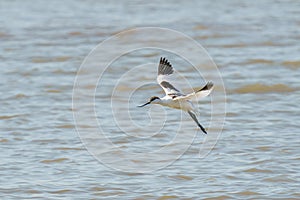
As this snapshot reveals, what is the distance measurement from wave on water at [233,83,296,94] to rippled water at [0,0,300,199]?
0.6 inches

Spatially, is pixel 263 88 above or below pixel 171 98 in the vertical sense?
above

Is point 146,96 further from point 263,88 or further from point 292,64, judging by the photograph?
point 292,64

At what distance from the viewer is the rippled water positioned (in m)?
8.65

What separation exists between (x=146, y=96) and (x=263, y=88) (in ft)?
5.31

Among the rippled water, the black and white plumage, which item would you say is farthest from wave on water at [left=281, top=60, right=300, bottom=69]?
the black and white plumage

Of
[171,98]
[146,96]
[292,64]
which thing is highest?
[292,64]

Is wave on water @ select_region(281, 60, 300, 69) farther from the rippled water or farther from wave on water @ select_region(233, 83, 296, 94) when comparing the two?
wave on water @ select_region(233, 83, 296, 94)

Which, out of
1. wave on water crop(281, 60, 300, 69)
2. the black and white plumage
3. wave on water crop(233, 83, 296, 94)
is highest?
wave on water crop(281, 60, 300, 69)

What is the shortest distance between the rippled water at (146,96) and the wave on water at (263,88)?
15 millimetres

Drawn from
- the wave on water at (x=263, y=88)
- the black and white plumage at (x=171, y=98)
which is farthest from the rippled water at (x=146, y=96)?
the black and white plumage at (x=171, y=98)

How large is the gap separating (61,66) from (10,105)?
213cm

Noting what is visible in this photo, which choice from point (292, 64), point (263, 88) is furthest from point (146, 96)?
point (292, 64)

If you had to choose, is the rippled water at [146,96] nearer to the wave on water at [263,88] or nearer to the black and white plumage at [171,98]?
the wave on water at [263,88]

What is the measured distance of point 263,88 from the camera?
40.1ft
